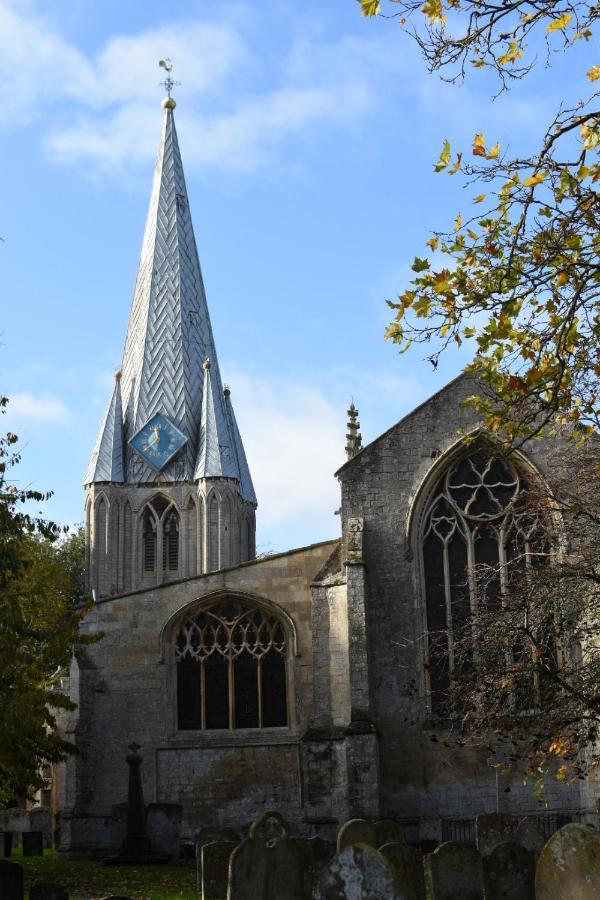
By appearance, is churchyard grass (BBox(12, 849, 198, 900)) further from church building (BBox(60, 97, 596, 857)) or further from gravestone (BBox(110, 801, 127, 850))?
church building (BBox(60, 97, 596, 857))

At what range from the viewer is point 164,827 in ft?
73.0

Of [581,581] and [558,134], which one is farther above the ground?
[558,134]

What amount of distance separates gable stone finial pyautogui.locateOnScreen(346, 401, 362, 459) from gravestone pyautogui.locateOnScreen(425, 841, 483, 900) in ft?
78.9

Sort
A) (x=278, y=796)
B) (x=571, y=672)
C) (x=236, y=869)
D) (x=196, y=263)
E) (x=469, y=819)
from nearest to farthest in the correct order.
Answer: (x=236, y=869) < (x=571, y=672) < (x=469, y=819) < (x=278, y=796) < (x=196, y=263)

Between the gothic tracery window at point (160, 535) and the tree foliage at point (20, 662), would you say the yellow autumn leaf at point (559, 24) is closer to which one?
the tree foliage at point (20, 662)

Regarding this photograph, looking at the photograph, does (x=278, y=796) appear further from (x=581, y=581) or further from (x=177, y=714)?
(x=581, y=581)

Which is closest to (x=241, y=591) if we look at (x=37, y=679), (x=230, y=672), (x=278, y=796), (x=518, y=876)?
(x=230, y=672)

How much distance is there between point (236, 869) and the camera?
1118 centimetres

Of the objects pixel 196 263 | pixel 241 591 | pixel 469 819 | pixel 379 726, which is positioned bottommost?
pixel 469 819

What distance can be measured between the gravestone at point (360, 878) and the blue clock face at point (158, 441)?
120 ft

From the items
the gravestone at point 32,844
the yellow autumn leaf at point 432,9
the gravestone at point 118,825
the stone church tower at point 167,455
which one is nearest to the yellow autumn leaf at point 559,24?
the yellow autumn leaf at point 432,9

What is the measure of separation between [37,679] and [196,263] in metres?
33.0

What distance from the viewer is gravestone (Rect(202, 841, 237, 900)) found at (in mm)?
14180

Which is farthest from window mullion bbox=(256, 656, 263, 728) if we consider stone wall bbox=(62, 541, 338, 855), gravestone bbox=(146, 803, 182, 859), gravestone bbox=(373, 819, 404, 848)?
gravestone bbox=(373, 819, 404, 848)
